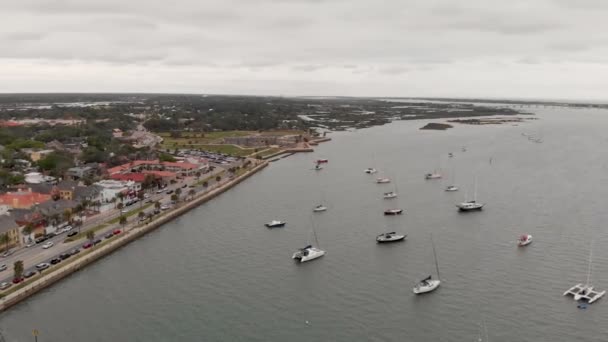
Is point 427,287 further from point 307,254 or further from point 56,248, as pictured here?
point 56,248

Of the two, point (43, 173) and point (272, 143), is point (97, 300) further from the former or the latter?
point (272, 143)

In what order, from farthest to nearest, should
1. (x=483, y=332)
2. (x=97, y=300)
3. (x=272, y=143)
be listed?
(x=272, y=143) < (x=97, y=300) < (x=483, y=332)

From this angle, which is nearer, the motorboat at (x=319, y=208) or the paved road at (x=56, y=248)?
the paved road at (x=56, y=248)

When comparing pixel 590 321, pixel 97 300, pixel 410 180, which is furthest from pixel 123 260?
pixel 410 180

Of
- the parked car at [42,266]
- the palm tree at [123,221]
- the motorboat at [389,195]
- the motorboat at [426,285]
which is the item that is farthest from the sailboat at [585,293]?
the palm tree at [123,221]

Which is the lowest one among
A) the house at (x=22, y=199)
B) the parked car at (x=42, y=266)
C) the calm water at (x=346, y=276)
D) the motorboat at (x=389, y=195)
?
the calm water at (x=346, y=276)

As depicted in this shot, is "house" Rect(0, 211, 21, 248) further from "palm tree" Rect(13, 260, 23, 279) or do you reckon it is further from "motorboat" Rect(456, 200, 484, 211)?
"motorboat" Rect(456, 200, 484, 211)

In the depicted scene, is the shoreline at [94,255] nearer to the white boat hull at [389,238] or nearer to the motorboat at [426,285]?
the white boat hull at [389,238]
